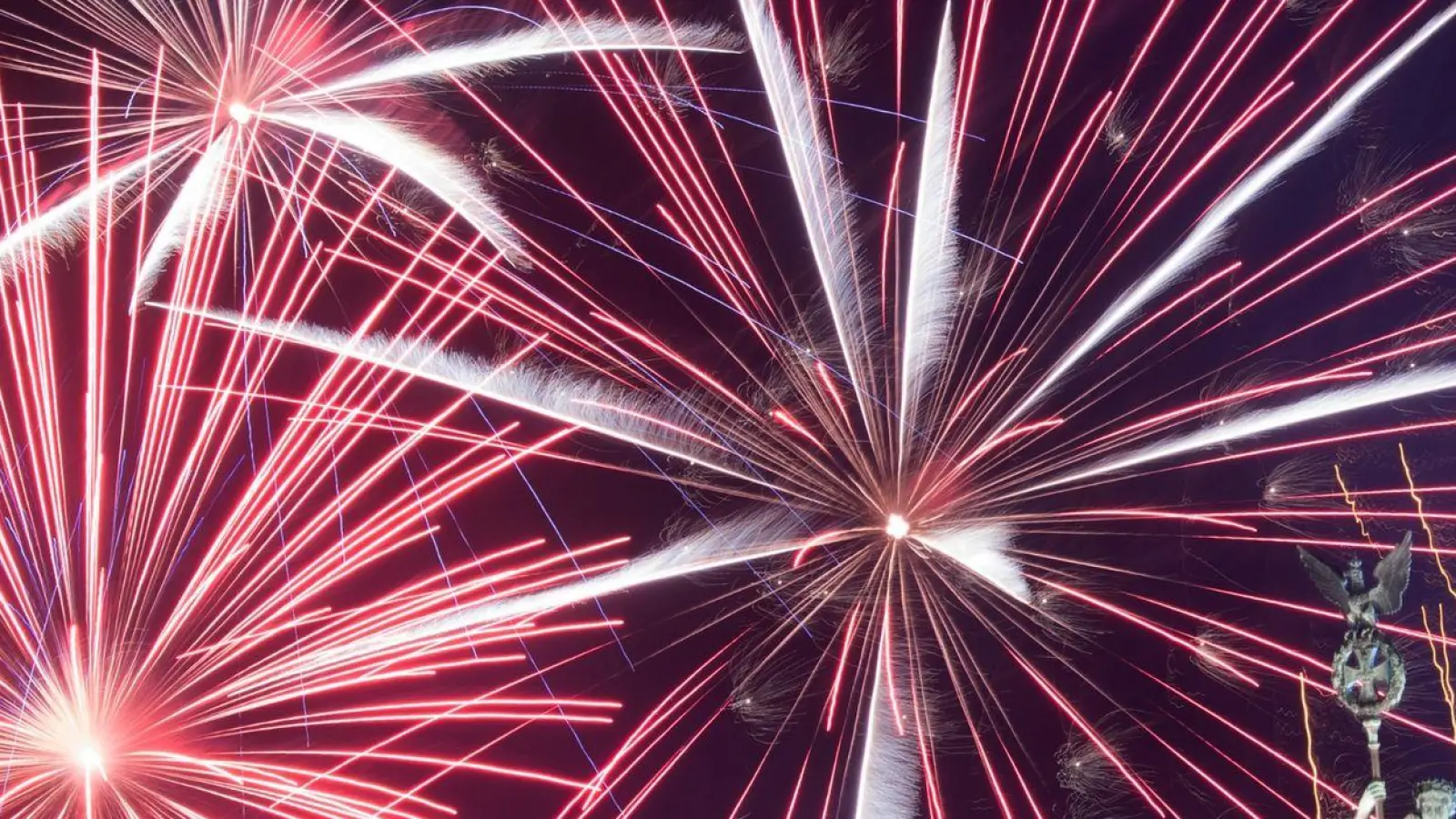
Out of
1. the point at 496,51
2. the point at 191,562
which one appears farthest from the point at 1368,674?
the point at 191,562

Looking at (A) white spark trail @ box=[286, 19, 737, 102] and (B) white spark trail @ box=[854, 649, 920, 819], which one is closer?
(A) white spark trail @ box=[286, 19, 737, 102]

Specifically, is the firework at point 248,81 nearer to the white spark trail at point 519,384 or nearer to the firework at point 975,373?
the firework at point 975,373

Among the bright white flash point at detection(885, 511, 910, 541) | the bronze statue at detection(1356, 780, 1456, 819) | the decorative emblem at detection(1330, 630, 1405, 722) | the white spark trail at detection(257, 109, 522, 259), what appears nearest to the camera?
the bronze statue at detection(1356, 780, 1456, 819)

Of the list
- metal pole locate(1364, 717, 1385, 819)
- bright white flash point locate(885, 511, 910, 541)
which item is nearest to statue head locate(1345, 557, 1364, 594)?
metal pole locate(1364, 717, 1385, 819)

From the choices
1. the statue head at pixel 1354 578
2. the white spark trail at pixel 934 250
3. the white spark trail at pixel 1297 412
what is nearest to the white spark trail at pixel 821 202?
the white spark trail at pixel 934 250

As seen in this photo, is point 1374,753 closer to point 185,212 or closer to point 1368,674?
point 1368,674

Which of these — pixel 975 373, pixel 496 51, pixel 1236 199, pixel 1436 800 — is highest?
pixel 496 51

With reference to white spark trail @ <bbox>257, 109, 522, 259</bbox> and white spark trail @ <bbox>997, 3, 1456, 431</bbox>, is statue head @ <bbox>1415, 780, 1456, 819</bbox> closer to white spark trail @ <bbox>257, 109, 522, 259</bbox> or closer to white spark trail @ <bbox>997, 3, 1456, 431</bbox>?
white spark trail @ <bbox>997, 3, 1456, 431</bbox>
